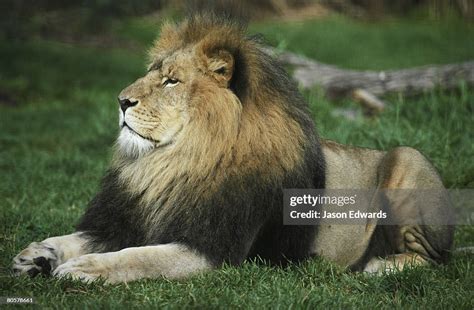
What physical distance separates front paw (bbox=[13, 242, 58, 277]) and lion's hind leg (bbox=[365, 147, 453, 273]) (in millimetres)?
1941

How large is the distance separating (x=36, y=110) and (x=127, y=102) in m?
7.12

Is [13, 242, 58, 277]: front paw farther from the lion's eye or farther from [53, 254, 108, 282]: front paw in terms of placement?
the lion's eye

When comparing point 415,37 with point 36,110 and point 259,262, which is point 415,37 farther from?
point 259,262

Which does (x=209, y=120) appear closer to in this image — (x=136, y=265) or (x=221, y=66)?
(x=221, y=66)

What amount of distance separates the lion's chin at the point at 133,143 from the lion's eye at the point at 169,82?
0.97ft

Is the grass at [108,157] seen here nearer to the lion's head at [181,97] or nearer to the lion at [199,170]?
the lion at [199,170]

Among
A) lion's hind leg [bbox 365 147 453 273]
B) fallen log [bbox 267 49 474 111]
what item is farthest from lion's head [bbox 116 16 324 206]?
fallen log [bbox 267 49 474 111]

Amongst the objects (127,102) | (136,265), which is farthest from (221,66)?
(136,265)

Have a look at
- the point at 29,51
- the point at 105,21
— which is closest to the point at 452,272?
the point at 105,21

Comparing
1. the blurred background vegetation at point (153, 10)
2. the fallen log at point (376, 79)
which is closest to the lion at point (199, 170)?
the blurred background vegetation at point (153, 10)

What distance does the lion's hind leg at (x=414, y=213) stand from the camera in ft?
15.7

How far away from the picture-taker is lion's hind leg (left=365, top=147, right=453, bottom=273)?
15.7ft

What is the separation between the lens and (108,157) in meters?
7.52

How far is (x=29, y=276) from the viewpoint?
12.4ft
